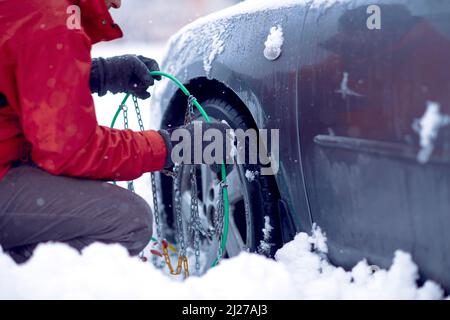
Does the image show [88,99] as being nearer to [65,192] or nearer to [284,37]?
[65,192]

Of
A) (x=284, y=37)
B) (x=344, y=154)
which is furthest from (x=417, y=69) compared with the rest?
(x=284, y=37)

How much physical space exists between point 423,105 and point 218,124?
2.81ft

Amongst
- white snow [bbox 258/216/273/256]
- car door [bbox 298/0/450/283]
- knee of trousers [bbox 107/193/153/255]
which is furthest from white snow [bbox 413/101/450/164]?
knee of trousers [bbox 107/193/153/255]

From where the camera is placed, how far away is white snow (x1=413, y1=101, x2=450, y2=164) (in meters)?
1.29

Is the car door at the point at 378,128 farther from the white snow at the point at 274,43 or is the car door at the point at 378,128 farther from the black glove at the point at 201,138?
the black glove at the point at 201,138

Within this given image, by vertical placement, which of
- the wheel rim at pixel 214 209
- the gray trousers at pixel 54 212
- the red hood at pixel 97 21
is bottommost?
the wheel rim at pixel 214 209

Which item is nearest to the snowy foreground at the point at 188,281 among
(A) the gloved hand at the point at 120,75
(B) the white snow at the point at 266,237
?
(B) the white snow at the point at 266,237

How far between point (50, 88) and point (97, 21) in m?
0.38

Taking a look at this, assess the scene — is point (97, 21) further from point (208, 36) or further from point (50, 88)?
point (208, 36)

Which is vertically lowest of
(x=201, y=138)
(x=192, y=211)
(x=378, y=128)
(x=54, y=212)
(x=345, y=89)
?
(x=192, y=211)

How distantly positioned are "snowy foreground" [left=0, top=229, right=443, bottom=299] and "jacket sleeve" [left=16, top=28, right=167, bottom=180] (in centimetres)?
31

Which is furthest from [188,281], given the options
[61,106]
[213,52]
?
[213,52]

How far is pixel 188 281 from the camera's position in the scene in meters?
1.52

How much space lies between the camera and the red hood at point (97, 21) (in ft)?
5.49
